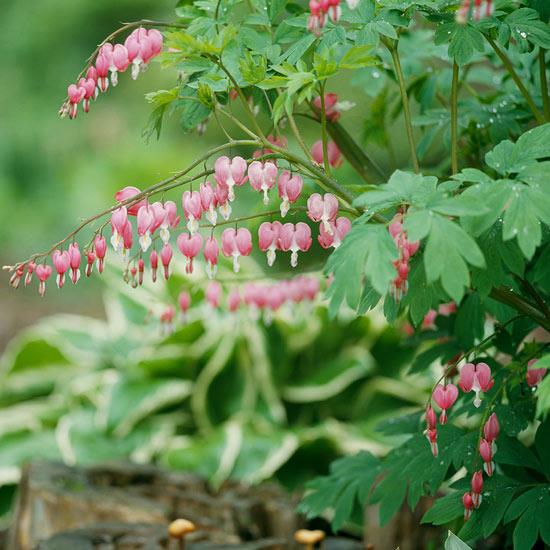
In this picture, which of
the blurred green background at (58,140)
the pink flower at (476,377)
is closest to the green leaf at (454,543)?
the pink flower at (476,377)

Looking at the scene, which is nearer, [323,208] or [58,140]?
[323,208]

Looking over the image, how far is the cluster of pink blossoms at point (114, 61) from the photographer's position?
192 cm

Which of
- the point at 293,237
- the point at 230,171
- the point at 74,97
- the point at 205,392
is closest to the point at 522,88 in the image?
the point at 293,237

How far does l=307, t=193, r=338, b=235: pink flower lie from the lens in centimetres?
184

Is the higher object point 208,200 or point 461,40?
point 461,40

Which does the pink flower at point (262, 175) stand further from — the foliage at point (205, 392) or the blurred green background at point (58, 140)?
the blurred green background at point (58, 140)

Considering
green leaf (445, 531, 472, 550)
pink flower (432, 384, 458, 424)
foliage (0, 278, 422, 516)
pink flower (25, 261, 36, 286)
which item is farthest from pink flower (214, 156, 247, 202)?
foliage (0, 278, 422, 516)

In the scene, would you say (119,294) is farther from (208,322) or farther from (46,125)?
(46,125)

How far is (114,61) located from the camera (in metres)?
1.93

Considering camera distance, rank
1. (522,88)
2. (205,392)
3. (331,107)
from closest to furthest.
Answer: (522,88) → (331,107) → (205,392)

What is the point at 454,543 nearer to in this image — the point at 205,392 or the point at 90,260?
the point at 90,260

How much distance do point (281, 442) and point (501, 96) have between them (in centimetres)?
197

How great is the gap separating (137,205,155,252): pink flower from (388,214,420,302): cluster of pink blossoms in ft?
1.51

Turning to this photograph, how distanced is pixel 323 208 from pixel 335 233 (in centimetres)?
7
